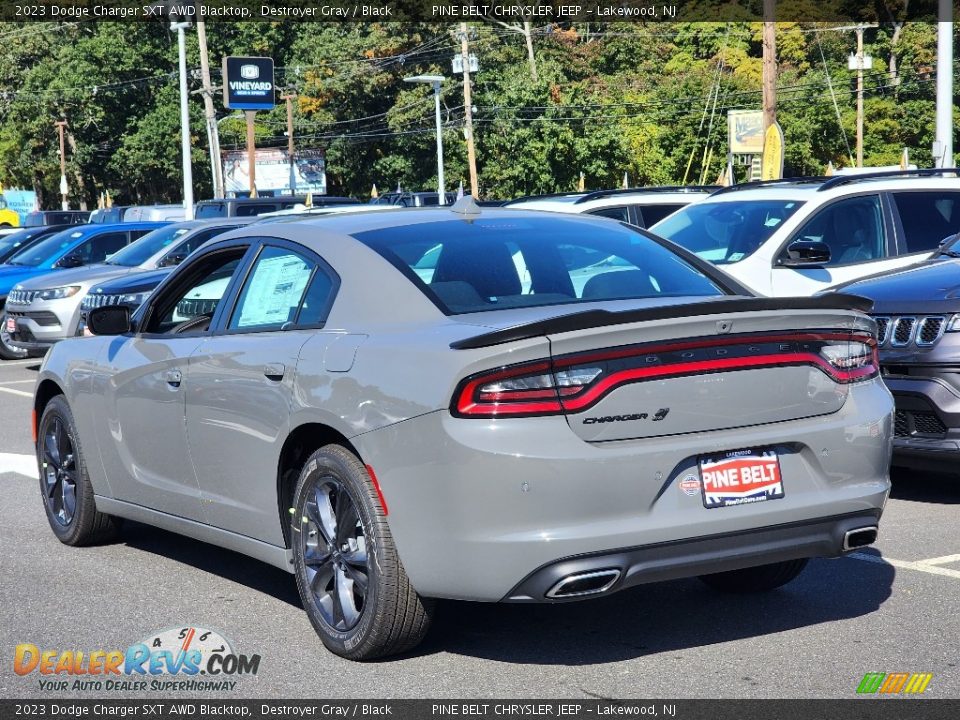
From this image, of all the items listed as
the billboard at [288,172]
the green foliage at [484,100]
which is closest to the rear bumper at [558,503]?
the green foliage at [484,100]

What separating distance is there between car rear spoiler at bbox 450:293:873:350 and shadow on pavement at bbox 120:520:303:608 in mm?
1987

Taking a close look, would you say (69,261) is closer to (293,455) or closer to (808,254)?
(808,254)

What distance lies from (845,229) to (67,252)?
42.5 ft

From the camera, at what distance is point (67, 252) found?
20719 mm

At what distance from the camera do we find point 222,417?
586cm

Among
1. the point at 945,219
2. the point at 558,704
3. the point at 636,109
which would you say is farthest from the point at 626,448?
the point at 636,109

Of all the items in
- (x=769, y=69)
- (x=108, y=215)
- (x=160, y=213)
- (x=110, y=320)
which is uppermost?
(x=769, y=69)

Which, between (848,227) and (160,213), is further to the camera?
(160,213)

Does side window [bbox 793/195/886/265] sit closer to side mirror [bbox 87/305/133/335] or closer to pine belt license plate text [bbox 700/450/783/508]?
side mirror [bbox 87/305/133/335]

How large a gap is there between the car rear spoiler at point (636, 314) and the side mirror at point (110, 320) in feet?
8.73

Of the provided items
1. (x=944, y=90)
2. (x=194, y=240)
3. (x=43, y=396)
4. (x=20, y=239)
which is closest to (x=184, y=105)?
(x=20, y=239)

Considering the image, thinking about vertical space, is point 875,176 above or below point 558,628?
above

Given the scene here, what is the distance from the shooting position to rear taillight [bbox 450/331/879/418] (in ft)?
15.3

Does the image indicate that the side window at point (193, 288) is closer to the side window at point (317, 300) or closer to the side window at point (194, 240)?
the side window at point (317, 300)
